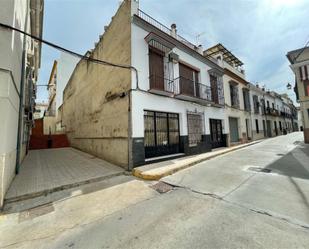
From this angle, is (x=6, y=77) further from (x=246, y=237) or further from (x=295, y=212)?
(x=295, y=212)

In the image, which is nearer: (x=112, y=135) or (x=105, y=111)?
(x=112, y=135)

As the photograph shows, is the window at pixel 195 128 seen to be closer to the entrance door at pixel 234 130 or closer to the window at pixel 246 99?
the entrance door at pixel 234 130

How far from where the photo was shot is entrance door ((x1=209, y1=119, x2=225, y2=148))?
11039mm

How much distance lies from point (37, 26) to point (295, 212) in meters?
13.6

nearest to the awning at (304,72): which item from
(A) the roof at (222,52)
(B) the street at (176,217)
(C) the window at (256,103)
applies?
(A) the roof at (222,52)

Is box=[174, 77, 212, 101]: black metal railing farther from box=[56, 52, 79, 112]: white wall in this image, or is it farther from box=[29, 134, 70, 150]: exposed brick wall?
box=[56, 52, 79, 112]: white wall

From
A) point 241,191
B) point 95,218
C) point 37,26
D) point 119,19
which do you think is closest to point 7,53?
point 95,218

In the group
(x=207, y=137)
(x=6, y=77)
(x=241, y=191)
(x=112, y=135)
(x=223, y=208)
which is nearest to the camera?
(x=223, y=208)

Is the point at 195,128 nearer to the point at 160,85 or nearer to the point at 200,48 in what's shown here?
the point at 160,85

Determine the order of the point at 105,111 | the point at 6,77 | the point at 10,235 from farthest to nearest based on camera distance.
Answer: the point at 105,111
the point at 6,77
the point at 10,235

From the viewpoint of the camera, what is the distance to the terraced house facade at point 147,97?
668 cm

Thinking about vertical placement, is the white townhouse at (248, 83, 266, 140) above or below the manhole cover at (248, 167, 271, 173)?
above

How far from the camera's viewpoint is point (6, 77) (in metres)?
3.49

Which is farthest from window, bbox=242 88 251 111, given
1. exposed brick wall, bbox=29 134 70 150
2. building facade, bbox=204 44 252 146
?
exposed brick wall, bbox=29 134 70 150
